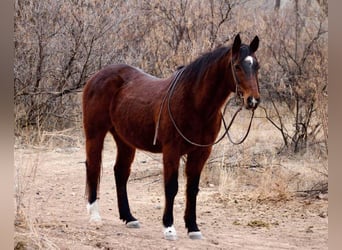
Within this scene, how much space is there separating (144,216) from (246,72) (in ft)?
2.35

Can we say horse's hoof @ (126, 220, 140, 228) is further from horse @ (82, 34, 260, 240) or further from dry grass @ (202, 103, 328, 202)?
dry grass @ (202, 103, 328, 202)

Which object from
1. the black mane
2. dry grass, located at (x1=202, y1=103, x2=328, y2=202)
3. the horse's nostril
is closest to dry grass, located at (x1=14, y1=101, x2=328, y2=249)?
dry grass, located at (x1=202, y1=103, x2=328, y2=202)

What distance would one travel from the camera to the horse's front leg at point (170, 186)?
9.44ft

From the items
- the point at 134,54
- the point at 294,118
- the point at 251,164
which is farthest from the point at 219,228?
the point at 134,54

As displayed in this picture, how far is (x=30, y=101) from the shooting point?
2941mm

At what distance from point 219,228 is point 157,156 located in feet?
1.26

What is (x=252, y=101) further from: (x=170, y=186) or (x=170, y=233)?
(x=170, y=233)

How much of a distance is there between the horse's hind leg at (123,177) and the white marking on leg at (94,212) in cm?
10

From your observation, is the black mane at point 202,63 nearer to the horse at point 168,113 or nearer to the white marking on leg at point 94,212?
the horse at point 168,113

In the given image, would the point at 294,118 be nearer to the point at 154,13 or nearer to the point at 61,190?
the point at 154,13

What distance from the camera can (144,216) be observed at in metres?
2.94

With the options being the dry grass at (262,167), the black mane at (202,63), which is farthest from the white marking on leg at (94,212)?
the black mane at (202,63)

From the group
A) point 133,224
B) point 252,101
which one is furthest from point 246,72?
point 133,224

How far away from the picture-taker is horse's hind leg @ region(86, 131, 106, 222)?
9.78 feet
